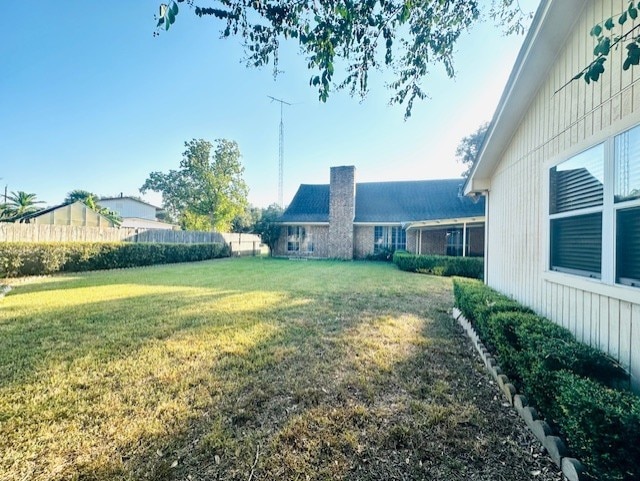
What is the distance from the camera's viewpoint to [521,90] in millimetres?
4117

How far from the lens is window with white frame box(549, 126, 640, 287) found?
7.56 ft

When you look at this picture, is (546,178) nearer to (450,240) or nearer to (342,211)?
(450,240)

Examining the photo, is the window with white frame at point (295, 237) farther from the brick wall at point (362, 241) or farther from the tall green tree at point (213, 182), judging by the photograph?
the tall green tree at point (213, 182)

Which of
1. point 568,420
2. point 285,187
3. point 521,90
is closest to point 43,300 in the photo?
point 568,420

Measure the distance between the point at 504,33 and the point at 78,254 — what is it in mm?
15724

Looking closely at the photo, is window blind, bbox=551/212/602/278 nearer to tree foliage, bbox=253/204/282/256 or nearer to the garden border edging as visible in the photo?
the garden border edging

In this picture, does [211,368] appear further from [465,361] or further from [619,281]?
[619,281]

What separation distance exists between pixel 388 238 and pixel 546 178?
15.9 metres

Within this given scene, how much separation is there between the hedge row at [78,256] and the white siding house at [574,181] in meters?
15.1

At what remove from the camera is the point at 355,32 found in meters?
3.15

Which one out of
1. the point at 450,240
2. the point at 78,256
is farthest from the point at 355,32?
the point at 450,240

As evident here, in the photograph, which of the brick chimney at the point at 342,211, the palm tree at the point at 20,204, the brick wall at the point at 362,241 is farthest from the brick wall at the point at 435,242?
the palm tree at the point at 20,204

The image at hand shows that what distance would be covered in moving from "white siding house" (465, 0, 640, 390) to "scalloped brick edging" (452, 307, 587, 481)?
804 mm

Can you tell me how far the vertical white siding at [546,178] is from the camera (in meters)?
2.35
